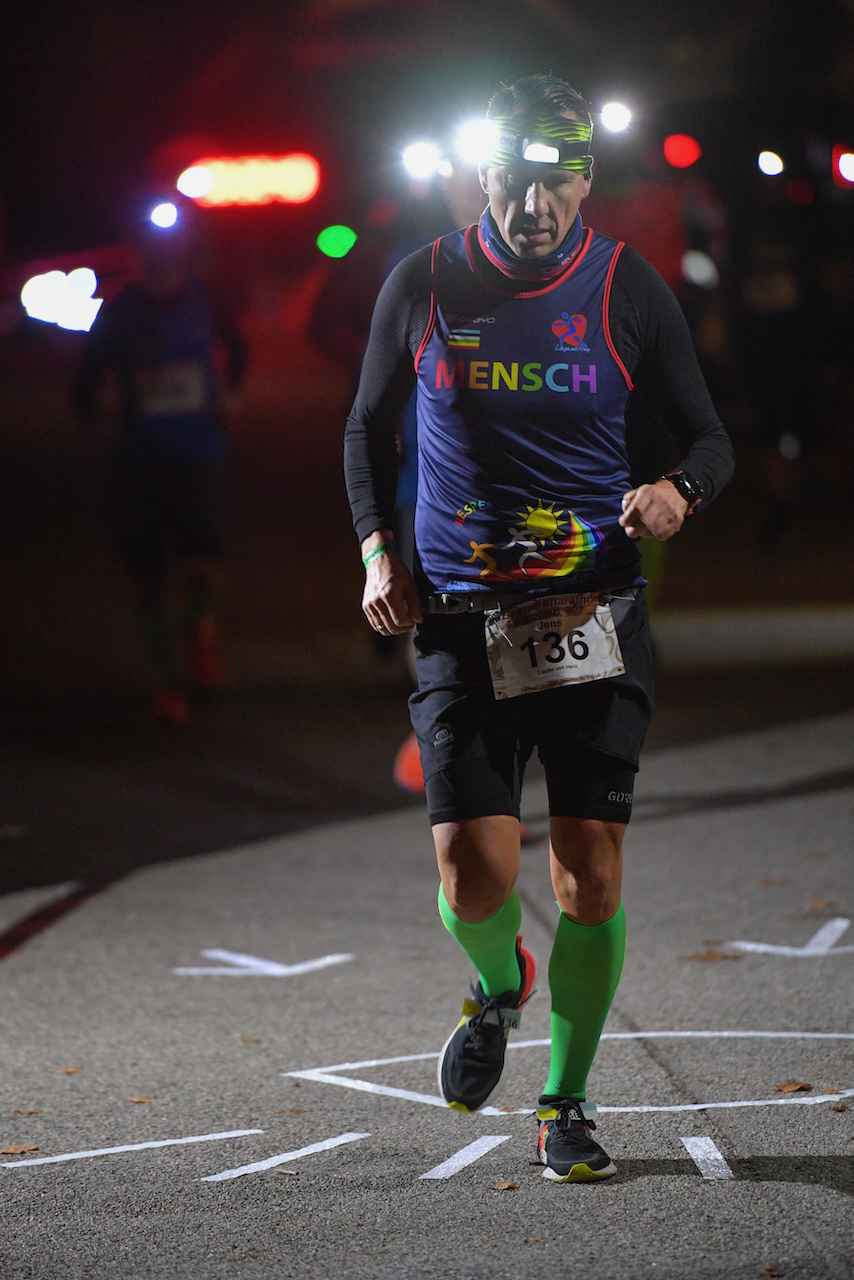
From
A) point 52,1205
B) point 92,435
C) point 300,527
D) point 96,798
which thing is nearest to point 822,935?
point 52,1205

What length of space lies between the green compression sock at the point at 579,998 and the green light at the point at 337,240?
13.5 ft

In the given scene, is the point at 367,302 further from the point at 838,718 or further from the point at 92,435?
the point at 92,435

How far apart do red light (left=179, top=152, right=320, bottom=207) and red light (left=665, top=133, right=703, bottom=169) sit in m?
38.8

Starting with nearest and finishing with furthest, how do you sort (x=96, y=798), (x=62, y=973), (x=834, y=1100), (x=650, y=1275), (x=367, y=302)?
(x=650, y=1275), (x=834, y=1100), (x=62, y=973), (x=367, y=302), (x=96, y=798)

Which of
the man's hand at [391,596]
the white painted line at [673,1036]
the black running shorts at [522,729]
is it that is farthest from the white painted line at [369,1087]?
the man's hand at [391,596]

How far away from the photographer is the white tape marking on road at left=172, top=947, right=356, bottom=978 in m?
5.10

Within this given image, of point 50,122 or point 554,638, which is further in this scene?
point 50,122

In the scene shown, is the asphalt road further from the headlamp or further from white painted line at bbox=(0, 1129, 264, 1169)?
the headlamp

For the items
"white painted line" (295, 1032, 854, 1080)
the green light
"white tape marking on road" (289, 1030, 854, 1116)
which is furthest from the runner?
the green light

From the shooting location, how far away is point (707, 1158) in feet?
11.4

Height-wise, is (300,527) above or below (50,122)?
below

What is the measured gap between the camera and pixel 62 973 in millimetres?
5074

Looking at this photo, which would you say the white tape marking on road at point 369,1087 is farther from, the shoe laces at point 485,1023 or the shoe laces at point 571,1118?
the shoe laces at point 571,1118

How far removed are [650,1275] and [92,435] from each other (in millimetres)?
25782
